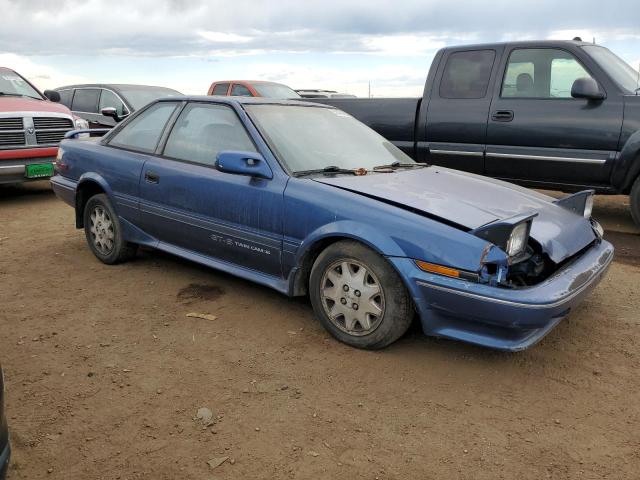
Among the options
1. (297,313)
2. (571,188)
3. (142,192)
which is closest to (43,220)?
(142,192)

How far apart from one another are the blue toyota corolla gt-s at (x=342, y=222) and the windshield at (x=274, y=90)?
25.5 ft

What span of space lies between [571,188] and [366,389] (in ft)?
14.1

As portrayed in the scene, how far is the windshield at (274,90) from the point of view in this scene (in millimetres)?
12586

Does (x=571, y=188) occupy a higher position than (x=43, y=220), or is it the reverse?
(x=571, y=188)

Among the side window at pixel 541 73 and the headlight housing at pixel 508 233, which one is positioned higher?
the side window at pixel 541 73

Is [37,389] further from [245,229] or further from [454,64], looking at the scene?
[454,64]

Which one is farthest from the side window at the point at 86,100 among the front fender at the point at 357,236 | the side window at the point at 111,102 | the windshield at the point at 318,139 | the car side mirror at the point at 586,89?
the front fender at the point at 357,236

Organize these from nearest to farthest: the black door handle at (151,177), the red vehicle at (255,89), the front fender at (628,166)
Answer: the black door handle at (151,177), the front fender at (628,166), the red vehicle at (255,89)

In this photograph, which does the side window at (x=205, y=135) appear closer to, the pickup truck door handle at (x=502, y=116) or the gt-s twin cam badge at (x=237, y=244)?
the gt-s twin cam badge at (x=237, y=244)

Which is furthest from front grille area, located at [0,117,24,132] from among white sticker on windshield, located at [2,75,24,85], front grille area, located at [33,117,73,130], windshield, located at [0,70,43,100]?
white sticker on windshield, located at [2,75,24,85]

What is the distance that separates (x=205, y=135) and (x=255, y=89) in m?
8.51

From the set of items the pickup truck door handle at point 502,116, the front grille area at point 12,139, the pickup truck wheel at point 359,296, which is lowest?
the pickup truck wheel at point 359,296

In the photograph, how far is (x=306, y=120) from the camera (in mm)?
4371

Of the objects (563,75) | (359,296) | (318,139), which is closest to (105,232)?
(318,139)
